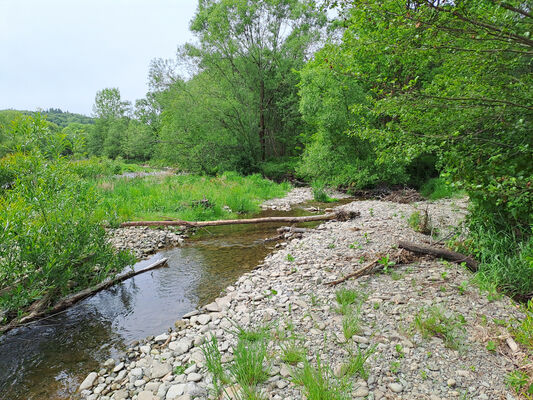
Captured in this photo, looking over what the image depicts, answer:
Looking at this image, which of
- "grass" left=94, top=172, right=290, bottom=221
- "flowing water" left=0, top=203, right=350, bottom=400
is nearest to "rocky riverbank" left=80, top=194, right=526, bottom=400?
"flowing water" left=0, top=203, right=350, bottom=400

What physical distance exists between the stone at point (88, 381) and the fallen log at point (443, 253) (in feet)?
18.6

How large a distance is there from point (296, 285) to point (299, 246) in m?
2.50

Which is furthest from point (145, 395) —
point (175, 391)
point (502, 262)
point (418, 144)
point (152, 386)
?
point (502, 262)

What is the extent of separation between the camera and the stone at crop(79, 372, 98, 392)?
3.47 meters

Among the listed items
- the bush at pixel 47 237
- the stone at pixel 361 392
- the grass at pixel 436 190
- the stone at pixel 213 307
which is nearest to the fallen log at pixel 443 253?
the stone at pixel 361 392

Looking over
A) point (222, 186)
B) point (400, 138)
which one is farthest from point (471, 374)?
point (222, 186)

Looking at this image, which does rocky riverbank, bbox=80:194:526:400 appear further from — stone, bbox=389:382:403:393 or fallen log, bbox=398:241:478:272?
fallen log, bbox=398:241:478:272

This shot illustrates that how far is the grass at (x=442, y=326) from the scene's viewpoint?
3283 millimetres

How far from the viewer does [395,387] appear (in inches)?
109

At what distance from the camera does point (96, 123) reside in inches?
2547

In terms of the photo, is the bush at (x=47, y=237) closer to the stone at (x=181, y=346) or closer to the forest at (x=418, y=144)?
the forest at (x=418, y=144)

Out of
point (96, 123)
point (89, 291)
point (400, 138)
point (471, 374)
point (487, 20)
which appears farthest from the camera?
point (96, 123)

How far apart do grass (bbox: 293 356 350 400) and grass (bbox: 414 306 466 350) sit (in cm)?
136

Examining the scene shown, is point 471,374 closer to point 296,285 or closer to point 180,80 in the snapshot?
point 296,285
